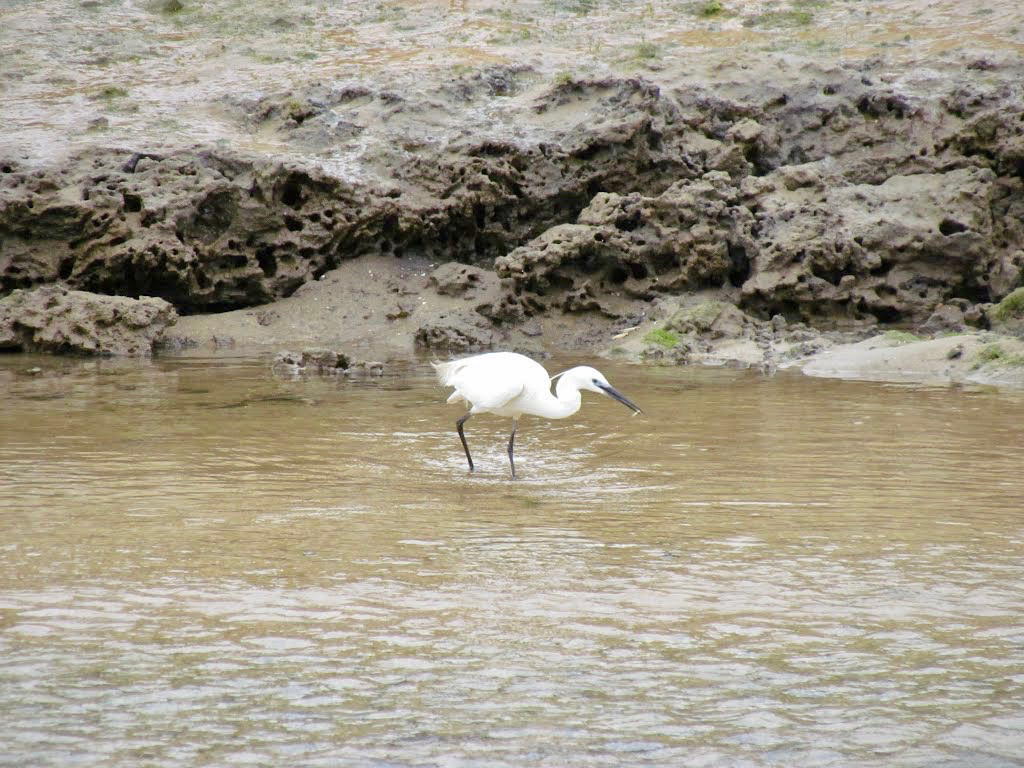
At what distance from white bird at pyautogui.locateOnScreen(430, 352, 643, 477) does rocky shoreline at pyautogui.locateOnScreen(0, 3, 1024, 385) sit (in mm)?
4980

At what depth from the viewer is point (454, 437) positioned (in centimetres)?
850

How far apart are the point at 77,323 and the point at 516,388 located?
7.58 meters

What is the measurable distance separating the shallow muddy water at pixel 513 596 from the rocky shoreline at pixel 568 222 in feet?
17.6

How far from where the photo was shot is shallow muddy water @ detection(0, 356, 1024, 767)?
3400mm

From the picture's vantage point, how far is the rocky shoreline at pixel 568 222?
13.8 metres

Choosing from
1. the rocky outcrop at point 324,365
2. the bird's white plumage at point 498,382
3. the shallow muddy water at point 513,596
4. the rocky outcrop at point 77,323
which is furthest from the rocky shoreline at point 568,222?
the shallow muddy water at point 513,596

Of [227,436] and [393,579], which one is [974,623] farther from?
[227,436]

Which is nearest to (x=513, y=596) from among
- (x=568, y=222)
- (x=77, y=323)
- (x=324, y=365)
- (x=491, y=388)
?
(x=491, y=388)

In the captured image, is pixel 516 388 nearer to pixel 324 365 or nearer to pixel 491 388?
pixel 491 388

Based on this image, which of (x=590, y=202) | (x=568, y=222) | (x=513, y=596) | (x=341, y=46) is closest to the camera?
(x=513, y=596)

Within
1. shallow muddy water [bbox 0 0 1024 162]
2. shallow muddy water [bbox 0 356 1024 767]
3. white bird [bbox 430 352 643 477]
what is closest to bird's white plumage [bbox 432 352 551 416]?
white bird [bbox 430 352 643 477]

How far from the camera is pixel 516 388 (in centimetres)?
748

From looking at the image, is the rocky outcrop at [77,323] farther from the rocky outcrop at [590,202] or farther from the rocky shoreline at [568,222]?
the rocky outcrop at [590,202]

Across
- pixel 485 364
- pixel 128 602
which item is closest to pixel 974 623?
pixel 128 602
